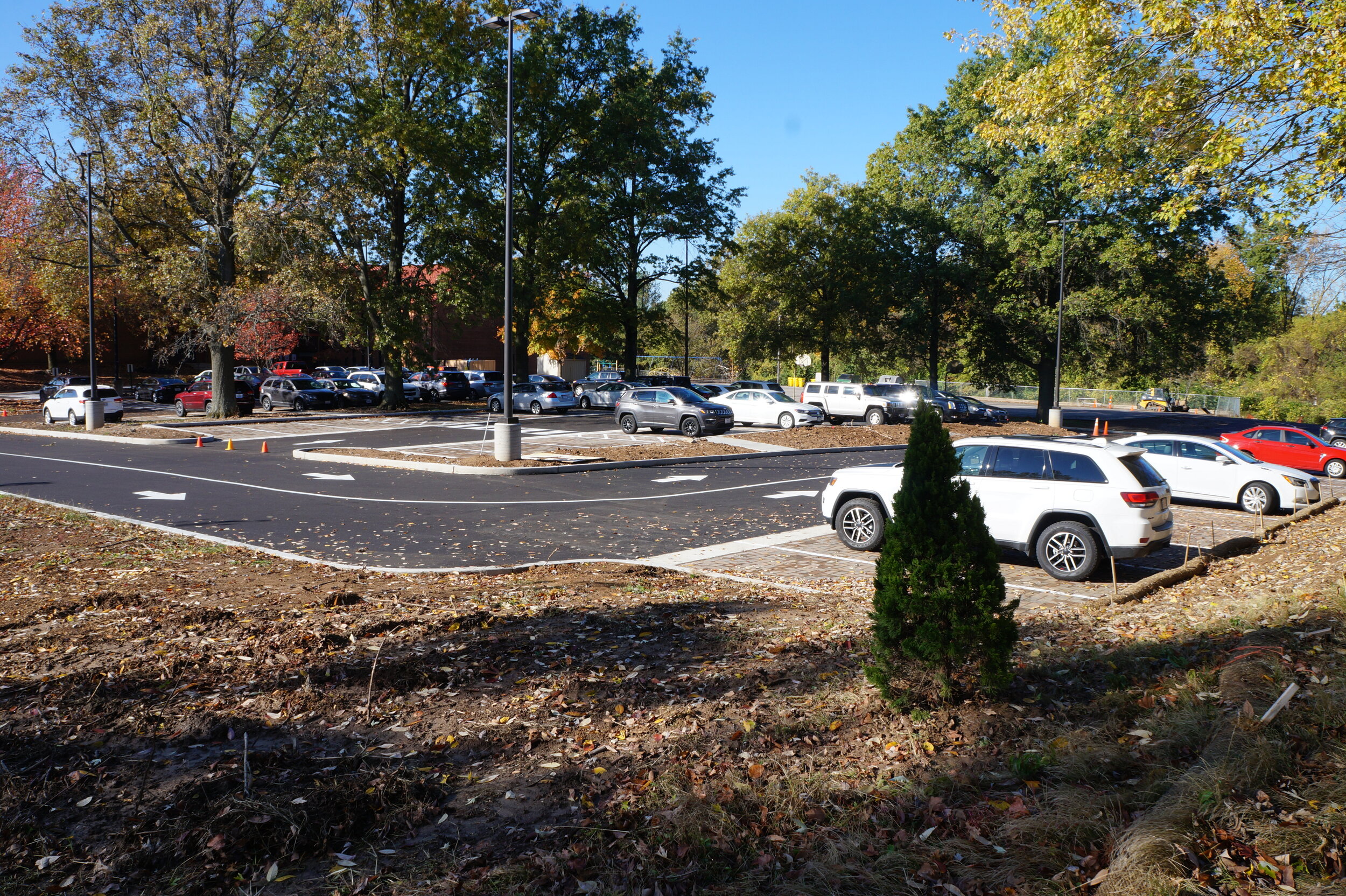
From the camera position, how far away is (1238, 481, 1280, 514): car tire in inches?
627

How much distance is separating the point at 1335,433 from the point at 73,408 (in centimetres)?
4156

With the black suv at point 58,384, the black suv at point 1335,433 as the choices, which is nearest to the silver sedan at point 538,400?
the black suv at point 58,384

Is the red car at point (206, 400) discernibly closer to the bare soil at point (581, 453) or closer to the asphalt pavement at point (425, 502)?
the asphalt pavement at point (425, 502)

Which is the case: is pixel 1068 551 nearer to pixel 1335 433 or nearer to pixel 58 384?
pixel 1335 433

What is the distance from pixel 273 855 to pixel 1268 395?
197 ft

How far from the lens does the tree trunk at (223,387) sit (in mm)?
35250

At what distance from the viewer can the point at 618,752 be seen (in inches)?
190

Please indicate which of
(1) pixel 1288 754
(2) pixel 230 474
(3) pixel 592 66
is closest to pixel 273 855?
(1) pixel 1288 754

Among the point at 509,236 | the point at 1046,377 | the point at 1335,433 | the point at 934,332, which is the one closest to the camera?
the point at 509,236

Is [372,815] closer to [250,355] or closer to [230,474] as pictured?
[230,474]

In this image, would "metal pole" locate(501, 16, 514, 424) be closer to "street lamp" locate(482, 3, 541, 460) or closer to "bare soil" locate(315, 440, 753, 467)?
"street lamp" locate(482, 3, 541, 460)

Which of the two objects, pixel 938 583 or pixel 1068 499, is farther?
pixel 1068 499

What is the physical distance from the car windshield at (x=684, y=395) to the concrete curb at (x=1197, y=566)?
720 inches

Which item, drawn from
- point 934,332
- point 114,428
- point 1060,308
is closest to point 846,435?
point 1060,308
